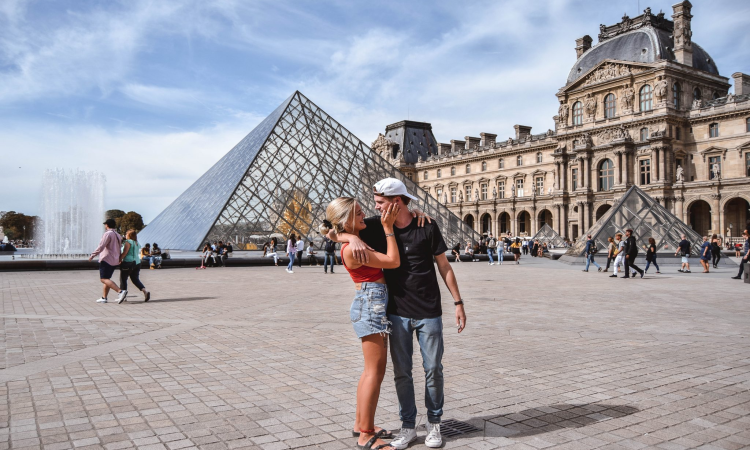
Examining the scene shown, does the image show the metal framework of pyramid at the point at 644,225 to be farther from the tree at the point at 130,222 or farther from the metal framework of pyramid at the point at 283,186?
the tree at the point at 130,222

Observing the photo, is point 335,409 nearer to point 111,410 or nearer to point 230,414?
point 230,414

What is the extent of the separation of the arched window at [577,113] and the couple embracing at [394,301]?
57.7 m

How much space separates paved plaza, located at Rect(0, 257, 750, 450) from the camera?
11.3ft

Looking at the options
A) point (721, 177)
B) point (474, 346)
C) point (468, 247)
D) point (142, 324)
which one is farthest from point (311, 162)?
point (721, 177)

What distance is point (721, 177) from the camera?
47.2 meters

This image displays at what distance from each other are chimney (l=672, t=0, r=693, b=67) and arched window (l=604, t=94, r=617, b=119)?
622cm

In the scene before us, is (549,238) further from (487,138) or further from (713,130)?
(487,138)

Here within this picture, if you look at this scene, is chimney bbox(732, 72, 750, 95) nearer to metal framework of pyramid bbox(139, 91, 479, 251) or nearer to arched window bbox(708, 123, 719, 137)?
arched window bbox(708, 123, 719, 137)

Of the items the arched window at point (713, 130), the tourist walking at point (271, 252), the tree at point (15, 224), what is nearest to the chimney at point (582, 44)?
the arched window at point (713, 130)

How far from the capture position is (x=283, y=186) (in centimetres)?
2775

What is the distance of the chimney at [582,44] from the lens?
60.3 m

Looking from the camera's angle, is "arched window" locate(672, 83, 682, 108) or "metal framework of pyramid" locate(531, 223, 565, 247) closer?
"metal framework of pyramid" locate(531, 223, 565, 247)

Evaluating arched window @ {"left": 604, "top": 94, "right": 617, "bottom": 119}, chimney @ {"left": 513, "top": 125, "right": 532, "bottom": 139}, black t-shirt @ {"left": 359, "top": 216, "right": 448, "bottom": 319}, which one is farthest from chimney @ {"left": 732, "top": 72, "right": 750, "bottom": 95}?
black t-shirt @ {"left": 359, "top": 216, "right": 448, "bottom": 319}

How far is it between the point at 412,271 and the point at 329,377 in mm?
1917
